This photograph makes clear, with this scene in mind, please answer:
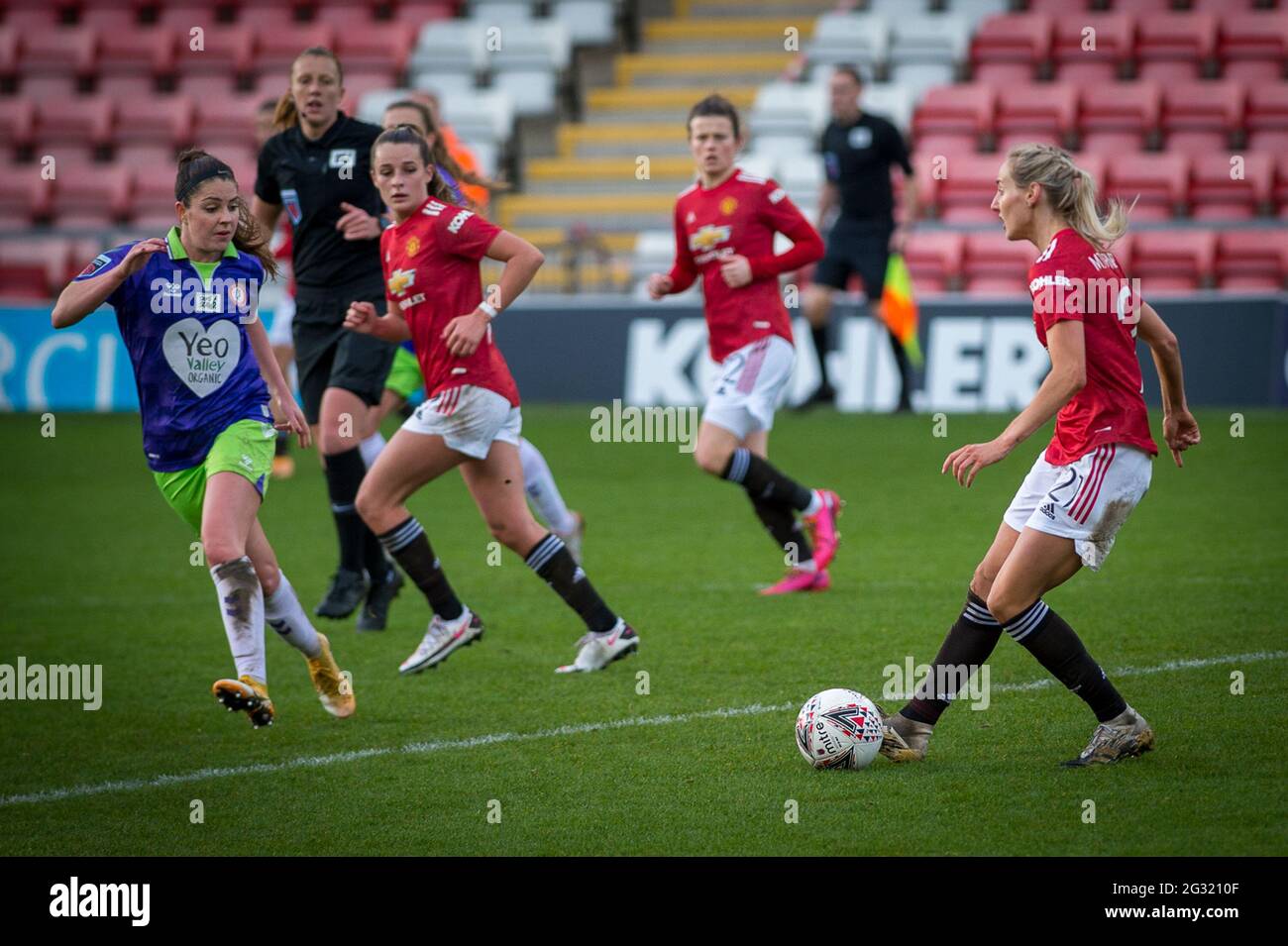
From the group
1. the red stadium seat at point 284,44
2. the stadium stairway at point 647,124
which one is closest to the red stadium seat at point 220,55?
the red stadium seat at point 284,44

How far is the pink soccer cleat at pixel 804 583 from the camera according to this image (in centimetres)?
841

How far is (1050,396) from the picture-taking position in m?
4.79

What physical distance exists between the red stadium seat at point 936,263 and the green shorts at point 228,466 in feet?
40.0

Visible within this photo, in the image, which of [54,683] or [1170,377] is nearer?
[1170,377]

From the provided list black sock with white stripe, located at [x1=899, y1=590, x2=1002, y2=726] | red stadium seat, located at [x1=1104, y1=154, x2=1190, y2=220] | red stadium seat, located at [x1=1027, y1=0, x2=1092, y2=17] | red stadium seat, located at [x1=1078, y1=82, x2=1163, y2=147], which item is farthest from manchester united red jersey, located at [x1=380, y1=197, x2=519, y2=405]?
red stadium seat, located at [x1=1027, y1=0, x2=1092, y2=17]

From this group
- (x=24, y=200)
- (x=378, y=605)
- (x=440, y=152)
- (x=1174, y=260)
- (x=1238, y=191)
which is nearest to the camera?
(x=440, y=152)

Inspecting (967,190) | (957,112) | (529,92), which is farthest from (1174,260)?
(529,92)

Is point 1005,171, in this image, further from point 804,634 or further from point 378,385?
point 378,385

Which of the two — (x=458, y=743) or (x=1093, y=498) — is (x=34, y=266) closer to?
(x=458, y=743)

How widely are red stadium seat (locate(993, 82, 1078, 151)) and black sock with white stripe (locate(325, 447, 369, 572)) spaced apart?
12.6 meters

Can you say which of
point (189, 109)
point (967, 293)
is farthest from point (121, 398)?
point (967, 293)

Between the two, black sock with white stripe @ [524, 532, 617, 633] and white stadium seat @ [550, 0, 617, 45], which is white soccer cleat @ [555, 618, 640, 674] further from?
white stadium seat @ [550, 0, 617, 45]

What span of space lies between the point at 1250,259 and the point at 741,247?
33.1 ft

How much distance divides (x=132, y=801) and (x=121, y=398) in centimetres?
1310
